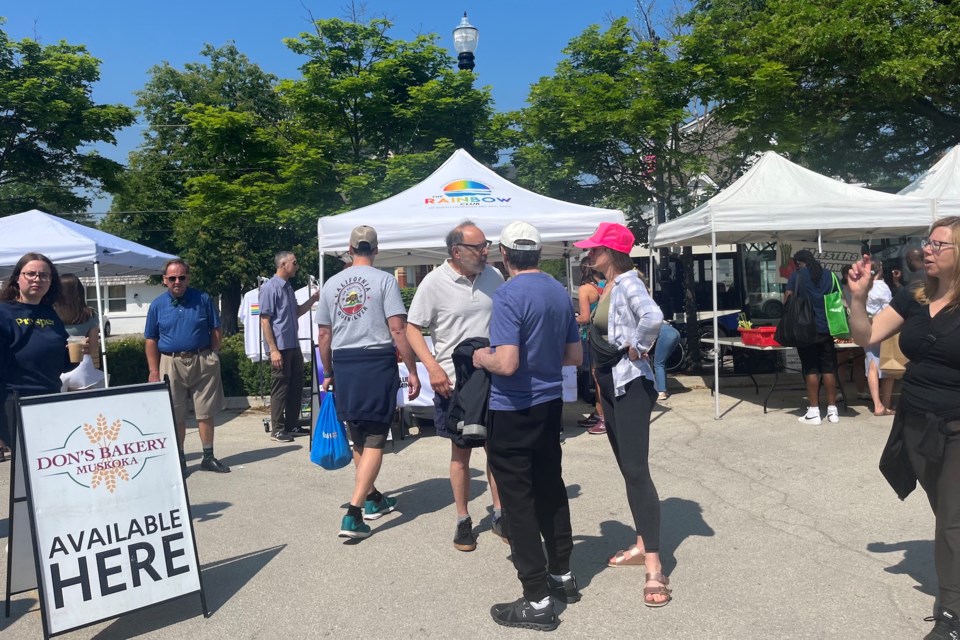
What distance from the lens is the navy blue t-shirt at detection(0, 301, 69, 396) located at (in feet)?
14.3

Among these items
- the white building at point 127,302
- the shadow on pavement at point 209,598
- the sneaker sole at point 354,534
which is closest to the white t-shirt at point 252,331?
the sneaker sole at point 354,534

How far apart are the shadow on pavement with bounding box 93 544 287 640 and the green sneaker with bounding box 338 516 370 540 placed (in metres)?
0.39

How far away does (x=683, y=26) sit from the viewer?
15.2m

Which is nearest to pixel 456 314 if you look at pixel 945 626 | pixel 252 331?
pixel 945 626

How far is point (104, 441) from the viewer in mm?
3711

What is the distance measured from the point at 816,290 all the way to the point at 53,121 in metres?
18.3

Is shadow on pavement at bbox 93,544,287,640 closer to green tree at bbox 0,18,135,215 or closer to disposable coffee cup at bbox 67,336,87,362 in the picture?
disposable coffee cup at bbox 67,336,87,362

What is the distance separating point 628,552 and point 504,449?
1.23 m

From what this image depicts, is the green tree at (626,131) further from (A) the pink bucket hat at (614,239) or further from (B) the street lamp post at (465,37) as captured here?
(A) the pink bucket hat at (614,239)

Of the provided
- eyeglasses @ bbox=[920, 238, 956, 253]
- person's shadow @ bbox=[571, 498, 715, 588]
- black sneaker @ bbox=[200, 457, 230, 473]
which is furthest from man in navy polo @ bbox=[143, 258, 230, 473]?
eyeglasses @ bbox=[920, 238, 956, 253]

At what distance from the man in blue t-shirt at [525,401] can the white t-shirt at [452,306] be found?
0.92 m

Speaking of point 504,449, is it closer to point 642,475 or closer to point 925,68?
point 642,475

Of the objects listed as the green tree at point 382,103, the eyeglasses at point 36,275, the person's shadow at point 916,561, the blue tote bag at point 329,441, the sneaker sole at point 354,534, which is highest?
the green tree at point 382,103

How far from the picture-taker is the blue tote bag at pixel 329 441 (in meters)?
5.15
